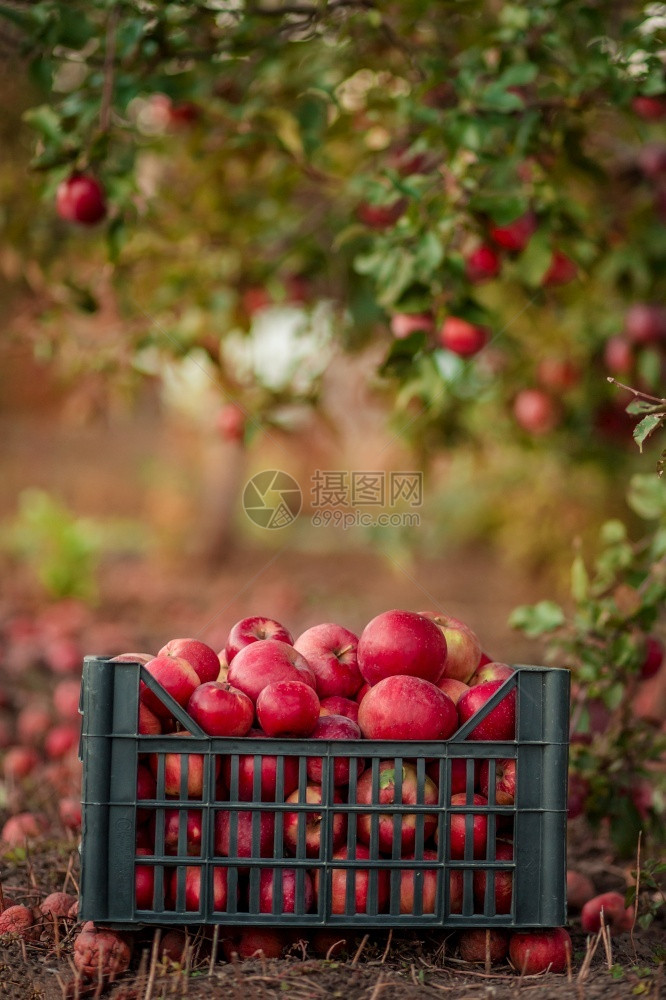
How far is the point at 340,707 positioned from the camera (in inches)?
59.5

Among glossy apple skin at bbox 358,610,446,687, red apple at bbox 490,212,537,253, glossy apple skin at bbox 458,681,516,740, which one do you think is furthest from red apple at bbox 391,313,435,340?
glossy apple skin at bbox 458,681,516,740

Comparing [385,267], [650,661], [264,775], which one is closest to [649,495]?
[650,661]

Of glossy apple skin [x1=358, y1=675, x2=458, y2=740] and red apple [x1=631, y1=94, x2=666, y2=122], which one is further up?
red apple [x1=631, y1=94, x2=666, y2=122]

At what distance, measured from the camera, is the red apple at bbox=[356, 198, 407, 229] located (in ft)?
9.18

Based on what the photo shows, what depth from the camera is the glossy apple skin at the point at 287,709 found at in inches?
53.8

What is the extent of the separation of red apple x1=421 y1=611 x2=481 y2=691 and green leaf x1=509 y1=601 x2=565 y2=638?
554 millimetres

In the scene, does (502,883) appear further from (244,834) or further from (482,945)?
(244,834)

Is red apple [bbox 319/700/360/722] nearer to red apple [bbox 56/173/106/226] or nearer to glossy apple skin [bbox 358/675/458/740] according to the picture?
glossy apple skin [bbox 358/675/458/740]

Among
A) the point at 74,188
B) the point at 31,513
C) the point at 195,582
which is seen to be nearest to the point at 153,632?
the point at 31,513

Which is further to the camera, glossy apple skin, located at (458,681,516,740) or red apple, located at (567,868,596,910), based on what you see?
red apple, located at (567,868,596,910)

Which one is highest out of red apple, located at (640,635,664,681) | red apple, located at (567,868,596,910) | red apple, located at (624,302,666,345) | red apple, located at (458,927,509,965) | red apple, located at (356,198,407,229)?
red apple, located at (356,198,407,229)

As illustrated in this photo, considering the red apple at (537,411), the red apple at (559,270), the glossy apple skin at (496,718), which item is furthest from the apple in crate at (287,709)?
the red apple at (537,411)

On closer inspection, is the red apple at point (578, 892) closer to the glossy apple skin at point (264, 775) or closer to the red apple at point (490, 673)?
the red apple at point (490, 673)

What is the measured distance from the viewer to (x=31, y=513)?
5.07m
